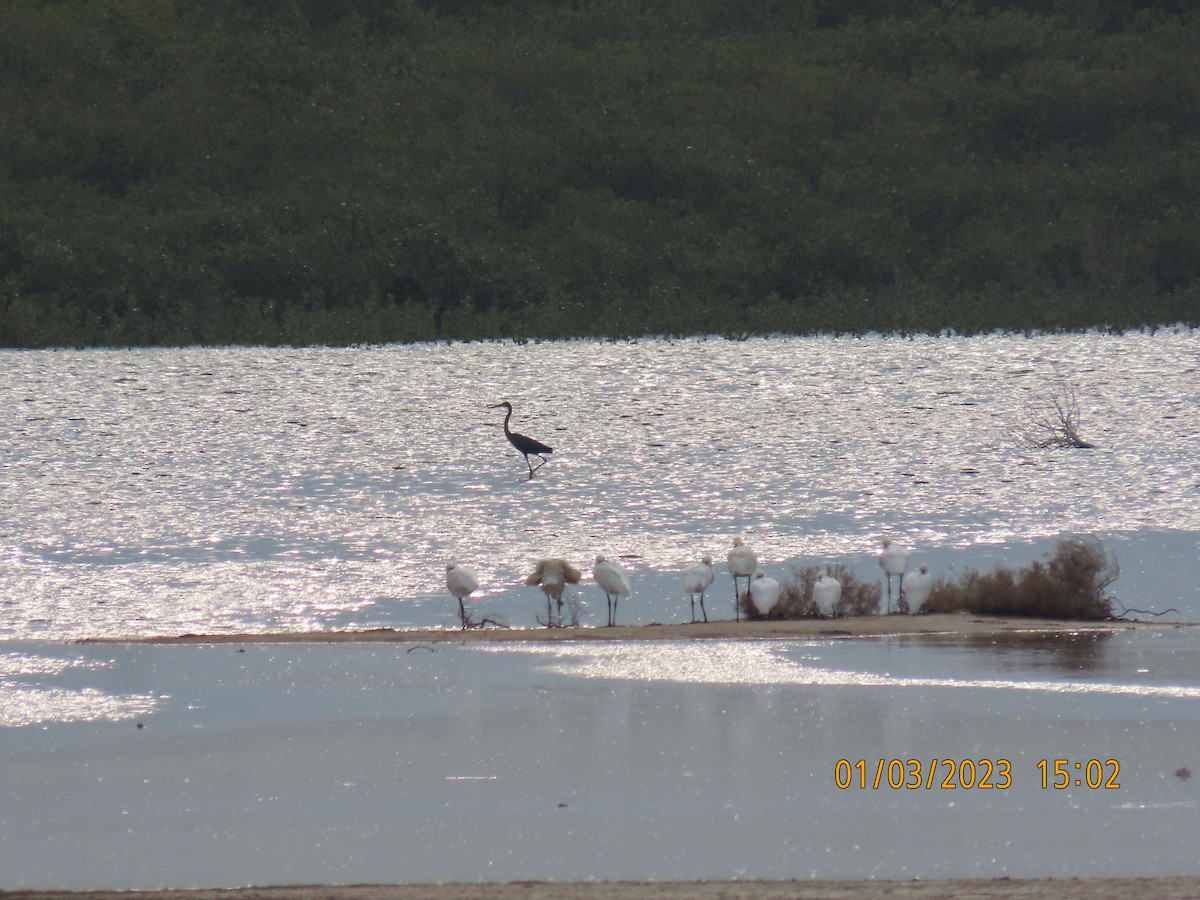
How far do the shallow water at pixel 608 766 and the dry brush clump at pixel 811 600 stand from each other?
220cm

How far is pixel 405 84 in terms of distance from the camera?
9350 centimetres

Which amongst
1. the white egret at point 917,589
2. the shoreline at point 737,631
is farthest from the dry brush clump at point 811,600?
the white egret at point 917,589

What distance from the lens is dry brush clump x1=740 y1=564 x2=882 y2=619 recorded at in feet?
56.9

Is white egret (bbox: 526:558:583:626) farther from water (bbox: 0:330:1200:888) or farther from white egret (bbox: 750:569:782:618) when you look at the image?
white egret (bbox: 750:569:782:618)

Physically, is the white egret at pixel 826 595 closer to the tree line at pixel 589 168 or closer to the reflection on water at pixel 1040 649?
the reflection on water at pixel 1040 649

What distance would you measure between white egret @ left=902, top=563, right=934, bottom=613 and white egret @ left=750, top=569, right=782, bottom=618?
1.12 metres

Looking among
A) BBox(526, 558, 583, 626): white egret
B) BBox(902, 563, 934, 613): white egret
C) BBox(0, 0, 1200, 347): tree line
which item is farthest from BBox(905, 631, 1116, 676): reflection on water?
BBox(0, 0, 1200, 347): tree line

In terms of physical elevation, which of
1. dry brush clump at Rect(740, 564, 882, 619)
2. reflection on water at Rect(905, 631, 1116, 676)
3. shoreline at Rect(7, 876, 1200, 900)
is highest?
dry brush clump at Rect(740, 564, 882, 619)

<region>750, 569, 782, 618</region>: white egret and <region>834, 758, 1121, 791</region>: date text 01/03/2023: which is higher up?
<region>750, 569, 782, 618</region>: white egret

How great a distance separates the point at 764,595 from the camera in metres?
17.0

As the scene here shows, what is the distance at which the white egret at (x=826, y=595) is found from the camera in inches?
671

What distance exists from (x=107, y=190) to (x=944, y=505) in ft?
200

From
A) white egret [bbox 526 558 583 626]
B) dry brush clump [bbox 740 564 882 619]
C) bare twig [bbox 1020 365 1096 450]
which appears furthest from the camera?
bare twig [bbox 1020 365 1096 450]

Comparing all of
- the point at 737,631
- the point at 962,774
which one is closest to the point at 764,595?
the point at 737,631
